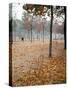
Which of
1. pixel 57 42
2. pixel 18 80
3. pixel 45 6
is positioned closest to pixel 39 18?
pixel 45 6

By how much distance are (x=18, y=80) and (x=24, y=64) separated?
0.42ft

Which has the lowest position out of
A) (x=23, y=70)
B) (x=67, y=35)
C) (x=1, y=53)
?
(x=23, y=70)

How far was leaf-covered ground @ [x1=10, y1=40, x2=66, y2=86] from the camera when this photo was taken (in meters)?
1.68

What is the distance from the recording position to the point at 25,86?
1718mm

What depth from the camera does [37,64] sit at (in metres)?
1.72

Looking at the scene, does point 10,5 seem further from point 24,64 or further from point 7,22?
point 24,64

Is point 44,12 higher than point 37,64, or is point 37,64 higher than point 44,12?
point 44,12

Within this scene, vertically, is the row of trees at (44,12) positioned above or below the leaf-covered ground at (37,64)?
above

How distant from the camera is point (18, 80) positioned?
5.55ft

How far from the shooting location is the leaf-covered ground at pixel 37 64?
1685mm

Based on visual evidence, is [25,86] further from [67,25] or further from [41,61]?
[67,25]

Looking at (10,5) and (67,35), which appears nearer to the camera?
(10,5)

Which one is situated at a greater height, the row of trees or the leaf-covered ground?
the row of trees

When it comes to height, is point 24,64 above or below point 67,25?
below
